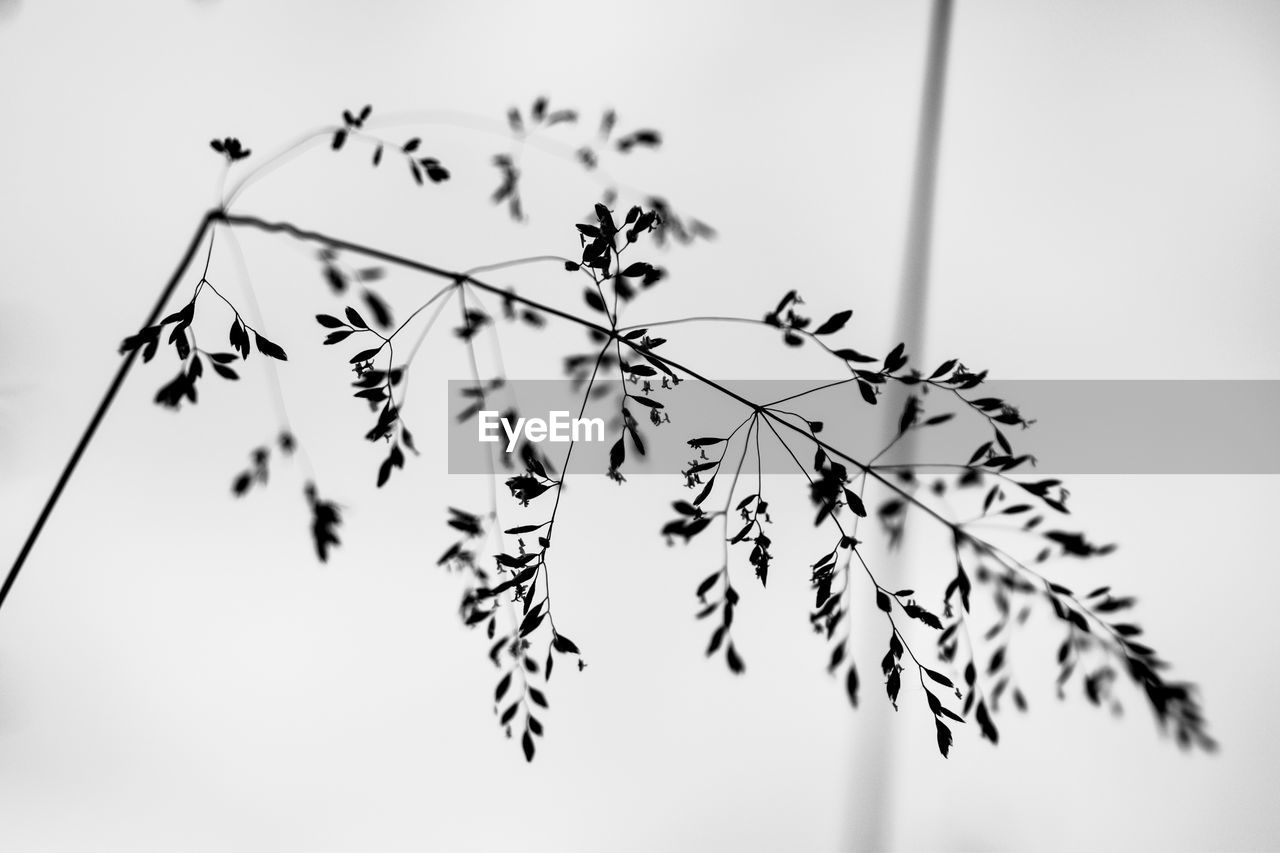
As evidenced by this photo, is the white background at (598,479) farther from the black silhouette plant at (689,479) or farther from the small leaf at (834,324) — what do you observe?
the small leaf at (834,324)

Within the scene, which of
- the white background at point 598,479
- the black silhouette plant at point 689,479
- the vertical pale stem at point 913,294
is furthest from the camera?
the vertical pale stem at point 913,294

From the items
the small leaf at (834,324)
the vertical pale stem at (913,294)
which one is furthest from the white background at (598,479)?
the small leaf at (834,324)

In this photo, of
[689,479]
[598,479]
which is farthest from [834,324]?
[598,479]

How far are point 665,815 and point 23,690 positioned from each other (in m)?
1.13

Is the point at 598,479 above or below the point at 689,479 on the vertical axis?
above

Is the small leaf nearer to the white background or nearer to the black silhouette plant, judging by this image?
the black silhouette plant

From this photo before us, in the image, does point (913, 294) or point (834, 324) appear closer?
point (834, 324)

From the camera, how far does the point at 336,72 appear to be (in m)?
1.15

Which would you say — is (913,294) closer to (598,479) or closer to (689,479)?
(598,479)

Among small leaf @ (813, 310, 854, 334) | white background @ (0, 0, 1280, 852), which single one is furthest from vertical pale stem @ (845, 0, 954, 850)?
small leaf @ (813, 310, 854, 334)

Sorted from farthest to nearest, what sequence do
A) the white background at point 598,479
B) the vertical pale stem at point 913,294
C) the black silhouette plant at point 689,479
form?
the vertical pale stem at point 913,294, the white background at point 598,479, the black silhouette plant at point 689,479

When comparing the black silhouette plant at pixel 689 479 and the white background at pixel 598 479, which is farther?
the white background at pixel 598 479

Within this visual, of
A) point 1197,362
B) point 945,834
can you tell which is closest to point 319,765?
point 945,834

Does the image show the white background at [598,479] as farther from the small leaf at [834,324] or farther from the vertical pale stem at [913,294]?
the small leaf at [834,324]
